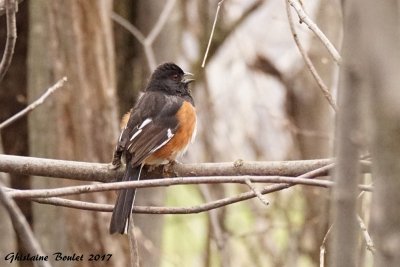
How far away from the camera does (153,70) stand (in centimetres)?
473

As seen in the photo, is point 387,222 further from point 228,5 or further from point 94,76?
point 228,5

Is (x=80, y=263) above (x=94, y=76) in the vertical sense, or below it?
below

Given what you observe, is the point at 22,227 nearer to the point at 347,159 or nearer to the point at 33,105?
the point at 347,159

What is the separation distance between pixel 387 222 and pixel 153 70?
3.96 m

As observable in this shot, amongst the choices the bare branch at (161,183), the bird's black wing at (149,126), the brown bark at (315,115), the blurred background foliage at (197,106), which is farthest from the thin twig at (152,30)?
the bare branch at (161,183)

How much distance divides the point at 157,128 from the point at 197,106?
1.85 metres

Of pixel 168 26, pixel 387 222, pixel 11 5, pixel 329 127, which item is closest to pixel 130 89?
pixel 168 26

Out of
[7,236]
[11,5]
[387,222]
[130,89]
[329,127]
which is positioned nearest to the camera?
[387,222]

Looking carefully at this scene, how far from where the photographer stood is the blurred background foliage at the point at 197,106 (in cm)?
442

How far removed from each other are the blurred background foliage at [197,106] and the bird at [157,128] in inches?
15.0

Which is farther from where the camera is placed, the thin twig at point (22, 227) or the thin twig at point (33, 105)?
the thin twig at point (33, 105)

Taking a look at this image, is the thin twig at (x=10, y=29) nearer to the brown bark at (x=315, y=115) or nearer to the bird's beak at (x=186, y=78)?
the bird's beak at (x=186, y=78)

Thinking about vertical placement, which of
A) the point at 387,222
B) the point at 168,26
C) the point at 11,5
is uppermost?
the point at 168,26

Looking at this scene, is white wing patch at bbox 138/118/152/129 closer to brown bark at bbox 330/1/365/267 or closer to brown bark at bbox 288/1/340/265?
brown bark at bbox 288/1/340/265
